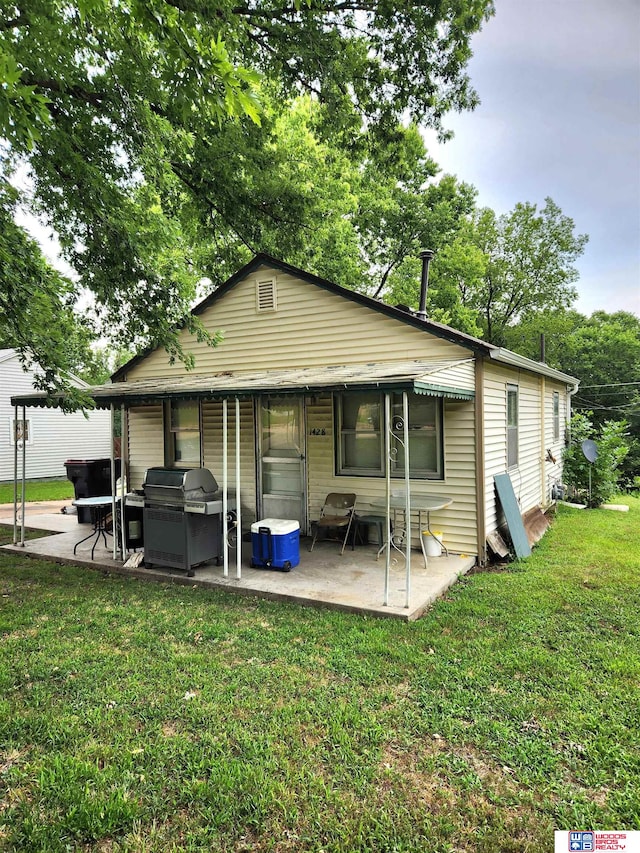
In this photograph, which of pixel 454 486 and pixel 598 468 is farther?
pixel 598 468

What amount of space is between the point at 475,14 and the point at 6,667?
9414mm

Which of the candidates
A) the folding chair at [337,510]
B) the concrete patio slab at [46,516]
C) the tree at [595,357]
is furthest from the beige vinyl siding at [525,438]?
the tree at [595,357]

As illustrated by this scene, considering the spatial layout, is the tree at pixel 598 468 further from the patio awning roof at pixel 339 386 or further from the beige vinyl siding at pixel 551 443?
the patio awning roof at pixel 339 386

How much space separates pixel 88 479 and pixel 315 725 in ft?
24.6

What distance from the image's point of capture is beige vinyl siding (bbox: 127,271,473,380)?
6.76 meters

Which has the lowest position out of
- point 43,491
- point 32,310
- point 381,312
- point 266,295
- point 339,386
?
point 43,491

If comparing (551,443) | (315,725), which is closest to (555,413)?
(551,443)

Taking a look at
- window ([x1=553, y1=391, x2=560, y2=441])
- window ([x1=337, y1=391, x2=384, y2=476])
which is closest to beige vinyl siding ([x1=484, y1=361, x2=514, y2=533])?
window ([x1=337, y1=391, x2=384, y2=476])

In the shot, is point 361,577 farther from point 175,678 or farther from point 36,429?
point 36,429

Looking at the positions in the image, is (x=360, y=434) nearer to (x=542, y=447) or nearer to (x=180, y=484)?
(x=180, y=484)

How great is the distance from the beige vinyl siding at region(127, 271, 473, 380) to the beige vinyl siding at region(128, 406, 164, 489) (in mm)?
835

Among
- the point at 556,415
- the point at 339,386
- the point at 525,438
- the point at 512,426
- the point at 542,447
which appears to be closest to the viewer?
the point at 339,386

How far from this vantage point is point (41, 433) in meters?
18.2

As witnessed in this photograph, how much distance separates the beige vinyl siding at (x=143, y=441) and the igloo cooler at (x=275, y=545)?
368cm
